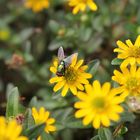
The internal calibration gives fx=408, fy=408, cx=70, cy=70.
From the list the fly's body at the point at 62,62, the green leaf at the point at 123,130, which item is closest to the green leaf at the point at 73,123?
the green leaf at the point at 123,130

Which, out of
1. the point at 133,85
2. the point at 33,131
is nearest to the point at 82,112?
the point at 33,131

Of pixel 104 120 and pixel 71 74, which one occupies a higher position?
pixel 71 74

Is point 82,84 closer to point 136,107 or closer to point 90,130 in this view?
point 136,107

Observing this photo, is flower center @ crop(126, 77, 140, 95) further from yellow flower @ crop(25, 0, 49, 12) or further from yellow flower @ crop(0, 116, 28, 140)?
yellow flower @ crop(25, 0, 49, 12)

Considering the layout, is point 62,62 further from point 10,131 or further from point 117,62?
point 10,131

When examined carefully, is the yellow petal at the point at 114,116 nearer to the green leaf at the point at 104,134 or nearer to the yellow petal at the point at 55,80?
the green leaf at the point at 104,134

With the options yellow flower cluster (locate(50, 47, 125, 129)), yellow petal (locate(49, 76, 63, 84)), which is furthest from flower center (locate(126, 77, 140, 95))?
yellow petal (locate(49, 76, 63, 84))

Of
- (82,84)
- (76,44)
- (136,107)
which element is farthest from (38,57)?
(136,107)
